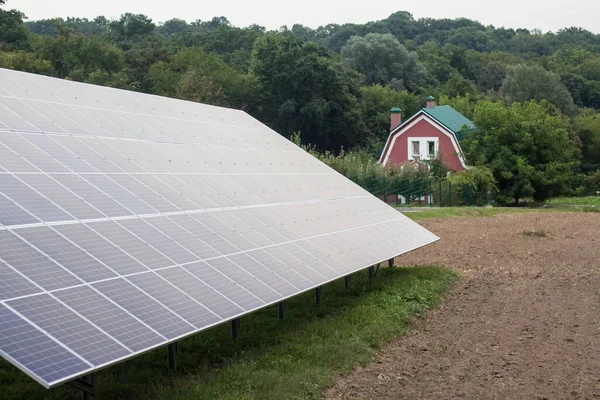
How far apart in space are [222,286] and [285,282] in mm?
1805

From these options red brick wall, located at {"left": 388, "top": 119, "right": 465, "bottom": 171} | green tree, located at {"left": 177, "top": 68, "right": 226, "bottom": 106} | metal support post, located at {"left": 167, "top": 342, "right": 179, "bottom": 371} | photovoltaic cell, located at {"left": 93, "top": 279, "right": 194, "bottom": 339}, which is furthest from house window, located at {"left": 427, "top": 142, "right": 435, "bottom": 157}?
photovoltaic cell, located at {"left": 93, "top": 279, "right": 194, "bottom": 339}

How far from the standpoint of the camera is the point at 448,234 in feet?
108

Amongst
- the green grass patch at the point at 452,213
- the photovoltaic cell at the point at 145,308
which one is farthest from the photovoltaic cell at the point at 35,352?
the green grass patch at the point at 452,213

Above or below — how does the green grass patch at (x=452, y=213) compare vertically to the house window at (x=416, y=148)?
below

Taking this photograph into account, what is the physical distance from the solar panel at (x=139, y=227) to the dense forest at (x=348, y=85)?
33984 millimetres

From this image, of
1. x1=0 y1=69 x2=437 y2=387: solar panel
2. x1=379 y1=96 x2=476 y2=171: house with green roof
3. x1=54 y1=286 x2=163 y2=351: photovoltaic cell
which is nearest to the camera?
x1=0 y1=69 x2=437 y2=387: solar panel

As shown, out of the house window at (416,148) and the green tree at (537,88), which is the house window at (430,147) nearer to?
the house window at (416,148)

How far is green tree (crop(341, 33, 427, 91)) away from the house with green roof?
5004 centimetres

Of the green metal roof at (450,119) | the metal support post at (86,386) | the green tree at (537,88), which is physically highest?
the green tree at (537,88)

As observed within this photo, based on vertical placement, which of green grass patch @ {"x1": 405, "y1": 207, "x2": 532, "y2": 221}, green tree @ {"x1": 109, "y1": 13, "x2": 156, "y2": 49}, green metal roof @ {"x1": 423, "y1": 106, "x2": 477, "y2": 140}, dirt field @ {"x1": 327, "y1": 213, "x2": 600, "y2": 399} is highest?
green tree @ {"x1": 109, "y1": 13, "x2": 156, "y2": 49}

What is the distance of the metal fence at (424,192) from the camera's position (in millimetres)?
51438

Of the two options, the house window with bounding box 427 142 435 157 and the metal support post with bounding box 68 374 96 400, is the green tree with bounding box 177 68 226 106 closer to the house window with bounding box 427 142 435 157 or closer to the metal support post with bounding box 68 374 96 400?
the house window with bounding box 427 142 435 157

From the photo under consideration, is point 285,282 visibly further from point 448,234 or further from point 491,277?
point 448,234

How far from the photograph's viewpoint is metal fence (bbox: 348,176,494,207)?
51438 millimetres
